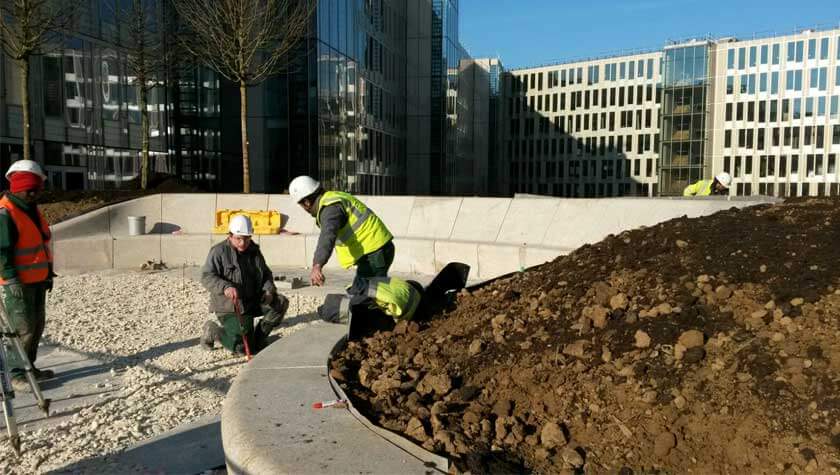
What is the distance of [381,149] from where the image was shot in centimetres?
3628

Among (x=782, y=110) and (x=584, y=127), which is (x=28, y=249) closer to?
(x=782, y=110)

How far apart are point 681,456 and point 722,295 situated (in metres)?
1.06

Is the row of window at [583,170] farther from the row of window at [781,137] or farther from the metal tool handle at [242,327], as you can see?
the metal tool handle at [242,327]

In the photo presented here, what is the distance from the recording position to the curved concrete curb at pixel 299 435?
7.35 feet

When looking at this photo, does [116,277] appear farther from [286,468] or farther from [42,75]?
[42,75]

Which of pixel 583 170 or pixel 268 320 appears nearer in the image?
pixel 268 320

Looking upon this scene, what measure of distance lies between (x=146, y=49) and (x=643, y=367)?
21.2m

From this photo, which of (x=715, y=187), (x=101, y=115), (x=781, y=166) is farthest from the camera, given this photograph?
(x=781, y=166)

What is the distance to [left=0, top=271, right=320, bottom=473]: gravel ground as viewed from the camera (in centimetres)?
396

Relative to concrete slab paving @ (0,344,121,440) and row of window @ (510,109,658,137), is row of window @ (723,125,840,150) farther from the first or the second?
concrete slab paving @ (0,344,121,440)

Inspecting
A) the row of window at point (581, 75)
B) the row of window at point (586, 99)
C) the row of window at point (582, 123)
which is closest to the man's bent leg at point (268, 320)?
the row of window at point (586, 99)

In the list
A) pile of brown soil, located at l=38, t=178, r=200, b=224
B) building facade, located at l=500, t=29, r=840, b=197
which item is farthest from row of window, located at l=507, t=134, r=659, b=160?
pile of brown soil, located at l=38, t=178, r=200, b=224

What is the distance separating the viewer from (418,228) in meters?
11.5

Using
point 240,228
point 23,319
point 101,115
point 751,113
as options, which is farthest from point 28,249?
point 751,113
